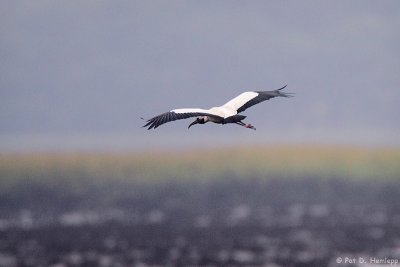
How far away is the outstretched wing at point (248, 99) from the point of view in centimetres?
3350

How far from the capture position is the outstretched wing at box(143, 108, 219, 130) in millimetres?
31703

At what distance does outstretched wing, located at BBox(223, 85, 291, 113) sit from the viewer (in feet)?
110

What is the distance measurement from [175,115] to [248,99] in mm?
2843

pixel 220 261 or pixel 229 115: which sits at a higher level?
pixel 229 115

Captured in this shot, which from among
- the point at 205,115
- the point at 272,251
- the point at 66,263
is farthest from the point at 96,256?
the point at 205,115

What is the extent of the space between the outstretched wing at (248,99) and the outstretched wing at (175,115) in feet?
4.99

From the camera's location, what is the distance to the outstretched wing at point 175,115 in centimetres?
3170

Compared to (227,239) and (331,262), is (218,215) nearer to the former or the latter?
(227,239)

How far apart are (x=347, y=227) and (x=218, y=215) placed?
16.9m

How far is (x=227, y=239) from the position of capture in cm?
15962

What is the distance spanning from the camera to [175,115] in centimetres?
3200

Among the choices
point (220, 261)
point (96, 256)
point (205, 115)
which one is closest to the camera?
point (205, 115)

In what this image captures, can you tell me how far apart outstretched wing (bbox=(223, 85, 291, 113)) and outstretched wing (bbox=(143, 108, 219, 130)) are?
1.52 meters

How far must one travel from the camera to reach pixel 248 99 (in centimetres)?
3406
